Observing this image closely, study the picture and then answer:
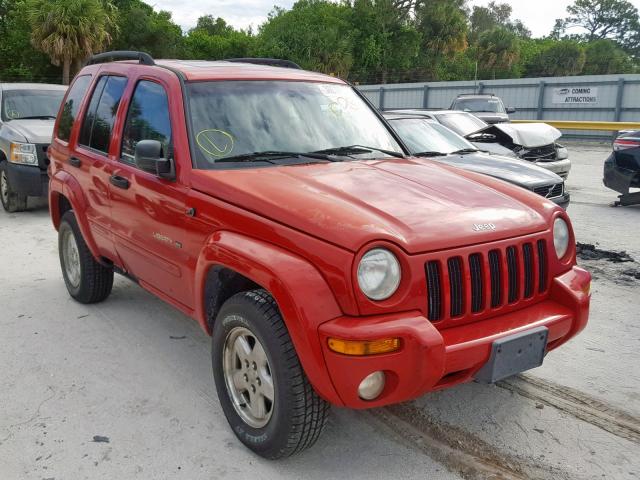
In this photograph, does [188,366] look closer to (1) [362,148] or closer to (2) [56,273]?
(1) [362,148]

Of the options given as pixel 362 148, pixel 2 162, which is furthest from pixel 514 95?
pixel 362 148

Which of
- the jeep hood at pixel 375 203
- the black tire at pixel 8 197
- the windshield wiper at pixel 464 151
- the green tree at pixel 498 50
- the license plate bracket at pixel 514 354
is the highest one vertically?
the green tree at pixel 498 50

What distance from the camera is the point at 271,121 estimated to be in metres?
Answer: 3.80

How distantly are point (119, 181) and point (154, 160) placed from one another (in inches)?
28.9

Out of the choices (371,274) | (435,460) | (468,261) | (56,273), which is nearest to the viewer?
(371,274)

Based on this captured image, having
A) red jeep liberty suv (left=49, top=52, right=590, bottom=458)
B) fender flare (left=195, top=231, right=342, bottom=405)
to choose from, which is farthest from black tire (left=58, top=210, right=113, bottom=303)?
fender flare (left=195, top=231, right=342, bottom=405)

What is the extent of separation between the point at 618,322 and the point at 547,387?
1.45m

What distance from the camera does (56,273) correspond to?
6.21 meters

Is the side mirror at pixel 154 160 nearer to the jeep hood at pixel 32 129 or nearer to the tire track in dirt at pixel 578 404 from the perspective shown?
Result: the tire track in dirt at pixel 578 404

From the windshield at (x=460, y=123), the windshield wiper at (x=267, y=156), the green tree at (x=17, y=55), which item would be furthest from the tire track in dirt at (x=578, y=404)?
the green tree at (x=17, y=55)

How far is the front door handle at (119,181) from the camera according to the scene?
4023 mm

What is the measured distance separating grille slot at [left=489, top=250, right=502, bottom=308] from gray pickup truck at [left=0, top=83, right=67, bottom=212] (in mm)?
7327

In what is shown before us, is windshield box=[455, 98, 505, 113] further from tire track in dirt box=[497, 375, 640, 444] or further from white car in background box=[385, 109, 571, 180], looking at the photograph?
tire track in dirt box=[497, 375, 640, 444]

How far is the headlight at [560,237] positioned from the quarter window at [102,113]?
2943 mm
